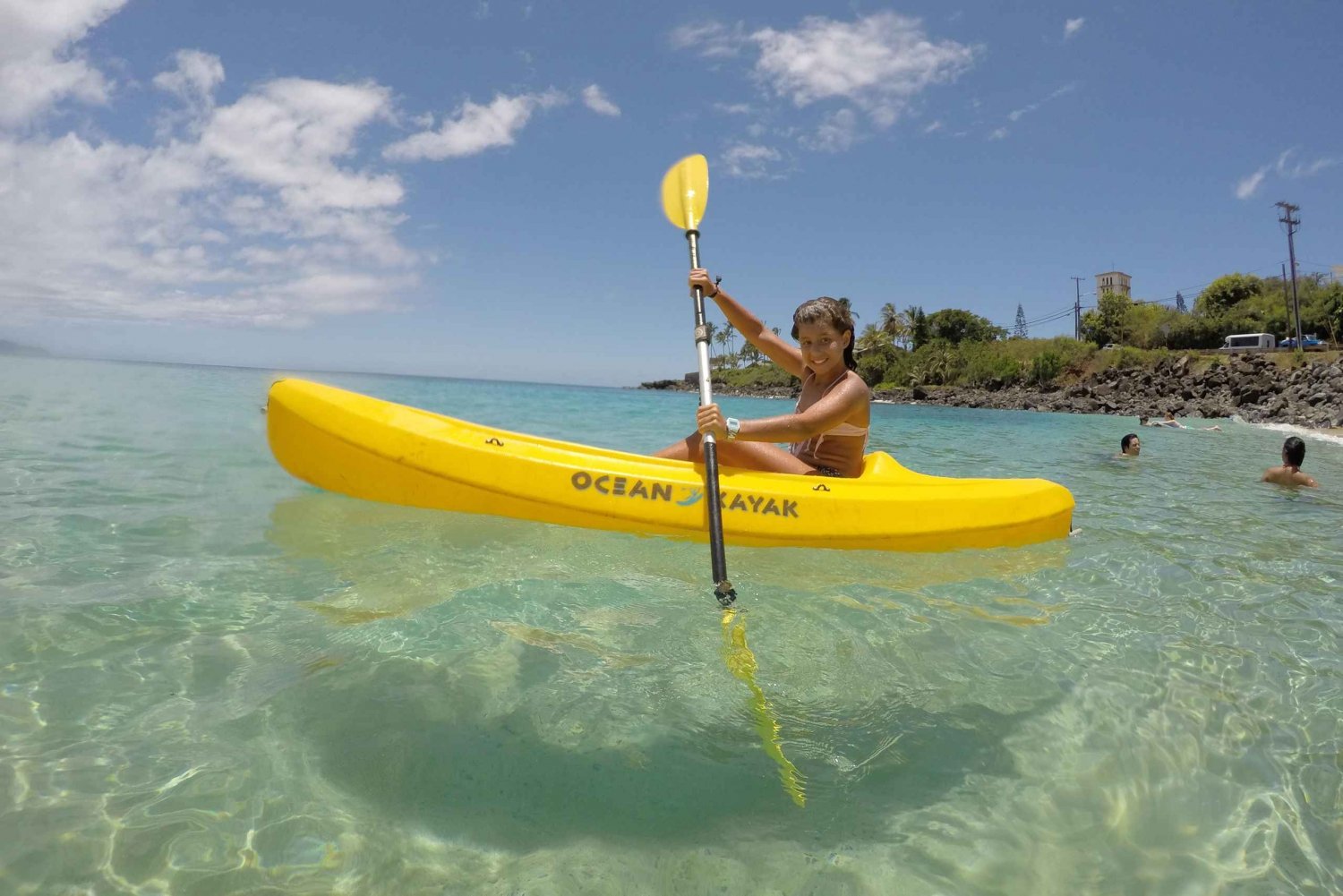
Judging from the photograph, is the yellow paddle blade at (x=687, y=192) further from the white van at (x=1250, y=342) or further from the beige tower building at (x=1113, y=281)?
the beige tower building at (x=1113, y=281)

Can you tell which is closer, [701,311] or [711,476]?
[711,476]

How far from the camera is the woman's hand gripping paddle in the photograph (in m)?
3.15

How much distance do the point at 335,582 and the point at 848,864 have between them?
97.1 inches

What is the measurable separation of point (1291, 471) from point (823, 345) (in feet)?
21.7

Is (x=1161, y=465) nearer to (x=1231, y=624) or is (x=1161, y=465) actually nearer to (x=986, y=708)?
(x=1231, y=624)

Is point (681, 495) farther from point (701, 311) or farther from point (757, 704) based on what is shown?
point (757, 704)

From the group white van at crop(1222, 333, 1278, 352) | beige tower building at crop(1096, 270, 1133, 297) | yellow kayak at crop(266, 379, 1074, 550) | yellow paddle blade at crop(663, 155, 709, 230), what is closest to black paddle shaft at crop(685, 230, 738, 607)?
yellow kayak at crop(266, 379, 1074, 550)

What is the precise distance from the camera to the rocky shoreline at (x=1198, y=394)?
81.9ft

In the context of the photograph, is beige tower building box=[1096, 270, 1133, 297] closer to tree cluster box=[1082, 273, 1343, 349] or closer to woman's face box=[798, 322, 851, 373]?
tree cluster box=[1082, 273, 1343, 349]

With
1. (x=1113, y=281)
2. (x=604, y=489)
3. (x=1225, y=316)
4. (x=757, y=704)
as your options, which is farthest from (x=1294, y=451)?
(x=1113, y=281)

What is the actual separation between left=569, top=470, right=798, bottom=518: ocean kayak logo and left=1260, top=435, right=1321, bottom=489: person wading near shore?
6273mm

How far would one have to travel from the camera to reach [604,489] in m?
3.92

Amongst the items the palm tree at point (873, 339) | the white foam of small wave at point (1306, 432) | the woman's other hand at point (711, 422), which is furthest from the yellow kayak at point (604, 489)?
the palm tree at point (873, 339)

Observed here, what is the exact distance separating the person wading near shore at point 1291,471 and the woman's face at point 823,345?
592 centimetres
